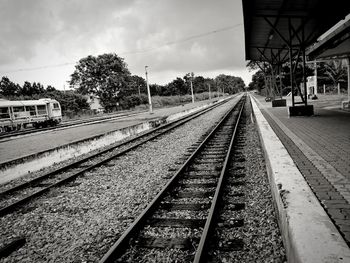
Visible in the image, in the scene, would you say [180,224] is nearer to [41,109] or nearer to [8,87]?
[41,109]

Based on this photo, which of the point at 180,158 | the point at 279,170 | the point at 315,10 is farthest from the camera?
the point at 315,10

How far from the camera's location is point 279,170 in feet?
14.4

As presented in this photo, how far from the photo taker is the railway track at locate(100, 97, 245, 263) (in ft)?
10.1

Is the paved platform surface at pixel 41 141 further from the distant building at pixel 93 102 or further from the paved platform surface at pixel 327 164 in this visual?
the distant building at pixel 93 102

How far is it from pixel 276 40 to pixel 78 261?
15951 mm

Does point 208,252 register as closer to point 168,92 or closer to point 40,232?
point 40,232

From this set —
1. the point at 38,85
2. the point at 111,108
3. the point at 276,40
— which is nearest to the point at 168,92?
the point at 38,85

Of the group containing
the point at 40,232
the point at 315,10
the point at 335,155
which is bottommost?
the point at 40,232

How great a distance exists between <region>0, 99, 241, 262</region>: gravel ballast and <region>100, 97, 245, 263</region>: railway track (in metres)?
0.31

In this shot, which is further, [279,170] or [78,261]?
[279,170]

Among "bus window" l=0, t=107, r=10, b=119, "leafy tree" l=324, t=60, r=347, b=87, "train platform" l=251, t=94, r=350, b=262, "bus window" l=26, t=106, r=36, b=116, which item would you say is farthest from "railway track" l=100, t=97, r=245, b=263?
"leafy tree" l=324, t=60, r=347, b=87

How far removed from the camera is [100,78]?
1818 inches

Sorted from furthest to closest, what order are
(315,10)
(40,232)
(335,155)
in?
1. (315,10)
2. (335,155)
3. (40,232)

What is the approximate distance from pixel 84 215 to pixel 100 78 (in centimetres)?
4487
